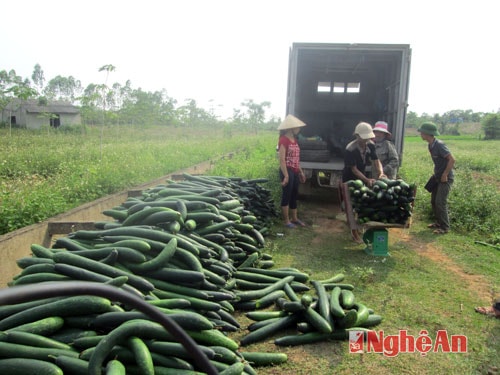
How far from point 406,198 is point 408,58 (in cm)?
377

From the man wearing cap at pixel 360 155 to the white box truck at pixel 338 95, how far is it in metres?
1.58

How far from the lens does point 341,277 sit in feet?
15.7

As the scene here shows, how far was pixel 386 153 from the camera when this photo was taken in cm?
706

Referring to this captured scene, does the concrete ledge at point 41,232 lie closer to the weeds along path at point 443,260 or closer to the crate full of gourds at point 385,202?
the crate full of gourds at point 385,202

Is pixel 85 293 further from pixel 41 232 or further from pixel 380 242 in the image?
pixel 380 242

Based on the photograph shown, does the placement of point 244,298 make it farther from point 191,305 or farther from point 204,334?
point 204,334

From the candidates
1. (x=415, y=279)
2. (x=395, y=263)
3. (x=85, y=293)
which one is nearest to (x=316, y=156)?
(x=395, y=263)

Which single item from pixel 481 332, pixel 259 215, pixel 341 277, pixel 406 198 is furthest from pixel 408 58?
pixel 481 332

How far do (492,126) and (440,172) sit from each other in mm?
50459

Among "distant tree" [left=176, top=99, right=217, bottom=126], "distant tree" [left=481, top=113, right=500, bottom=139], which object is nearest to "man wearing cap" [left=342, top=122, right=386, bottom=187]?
"distant tree" [left=176, top=99, right=217, bottom=126]

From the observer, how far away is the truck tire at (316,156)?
332 inches

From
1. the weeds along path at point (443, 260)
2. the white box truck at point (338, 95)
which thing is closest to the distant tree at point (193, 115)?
the white box truck at point (338, 95)

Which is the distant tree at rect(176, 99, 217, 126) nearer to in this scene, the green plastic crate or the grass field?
the grass field

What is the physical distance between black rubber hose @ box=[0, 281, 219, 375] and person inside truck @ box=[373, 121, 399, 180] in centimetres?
622
